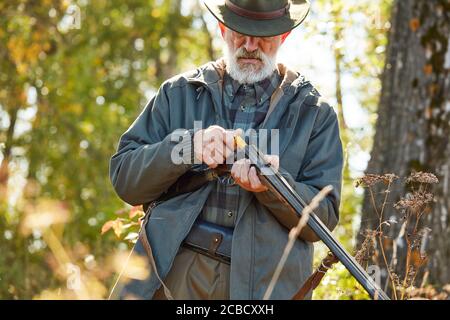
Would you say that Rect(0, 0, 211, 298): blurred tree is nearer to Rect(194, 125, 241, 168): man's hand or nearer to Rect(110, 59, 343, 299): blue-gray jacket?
Rect(110, 59, 343, 299): blue-gray jacket

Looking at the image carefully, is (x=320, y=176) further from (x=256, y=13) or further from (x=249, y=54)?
(x=256, y=13)

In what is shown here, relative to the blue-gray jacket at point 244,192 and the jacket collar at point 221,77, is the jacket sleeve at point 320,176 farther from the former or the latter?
the jacket collar at point 221,77

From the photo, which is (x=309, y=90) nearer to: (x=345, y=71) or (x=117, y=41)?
(x=345, y=71)

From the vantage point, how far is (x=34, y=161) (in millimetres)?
13430

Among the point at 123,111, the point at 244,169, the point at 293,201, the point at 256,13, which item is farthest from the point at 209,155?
the point at 123,111

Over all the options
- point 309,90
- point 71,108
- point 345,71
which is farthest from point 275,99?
point 71,108

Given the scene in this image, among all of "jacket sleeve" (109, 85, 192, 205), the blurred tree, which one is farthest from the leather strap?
the blurred tree

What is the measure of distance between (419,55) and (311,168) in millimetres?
3593

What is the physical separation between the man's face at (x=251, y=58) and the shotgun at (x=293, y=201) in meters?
0.54

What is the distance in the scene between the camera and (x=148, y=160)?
16.6 ft

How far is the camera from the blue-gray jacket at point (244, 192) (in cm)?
496

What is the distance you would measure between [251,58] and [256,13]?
0.22m

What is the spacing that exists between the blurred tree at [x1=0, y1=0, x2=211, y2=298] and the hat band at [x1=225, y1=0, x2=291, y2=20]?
4.19m
